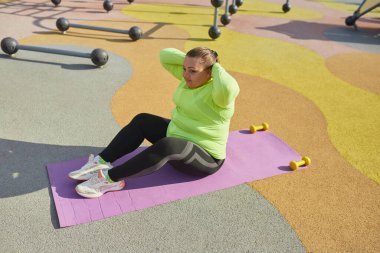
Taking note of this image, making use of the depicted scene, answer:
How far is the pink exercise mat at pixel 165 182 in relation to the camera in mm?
2652

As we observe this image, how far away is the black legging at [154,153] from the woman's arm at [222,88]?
1.49ft

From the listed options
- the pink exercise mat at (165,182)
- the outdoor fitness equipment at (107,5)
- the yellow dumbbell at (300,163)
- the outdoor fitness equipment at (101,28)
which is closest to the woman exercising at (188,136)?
the pink exercise mat at (165,182)

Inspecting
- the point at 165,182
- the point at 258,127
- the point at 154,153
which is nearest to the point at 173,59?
the point at 154,153

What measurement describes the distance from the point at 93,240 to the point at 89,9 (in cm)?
925

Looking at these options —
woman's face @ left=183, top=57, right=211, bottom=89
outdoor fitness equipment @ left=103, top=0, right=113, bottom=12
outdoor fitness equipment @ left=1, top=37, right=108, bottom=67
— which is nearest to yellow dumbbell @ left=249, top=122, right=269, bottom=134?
woman's face @ left=183, top=57, right=211, bottom=89

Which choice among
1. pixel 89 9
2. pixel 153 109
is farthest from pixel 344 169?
pixel 89 9

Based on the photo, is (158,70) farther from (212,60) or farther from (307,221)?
(307,221)

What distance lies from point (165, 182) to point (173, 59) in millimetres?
1181

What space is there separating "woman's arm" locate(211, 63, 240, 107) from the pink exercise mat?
866mm

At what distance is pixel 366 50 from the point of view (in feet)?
26.1

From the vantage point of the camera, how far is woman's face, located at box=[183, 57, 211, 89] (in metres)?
2.61

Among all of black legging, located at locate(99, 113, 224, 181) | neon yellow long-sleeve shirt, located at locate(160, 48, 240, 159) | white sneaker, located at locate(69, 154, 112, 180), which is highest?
neon yellow long-sleeve shirt, located at locate(160, 48, 240, 159)

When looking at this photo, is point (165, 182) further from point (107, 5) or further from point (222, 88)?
point (107, 5)

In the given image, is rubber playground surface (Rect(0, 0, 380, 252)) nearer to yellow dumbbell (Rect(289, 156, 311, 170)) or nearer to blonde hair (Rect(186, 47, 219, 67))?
yellow dumbbell (Rect(289, 156, 311, 170))
